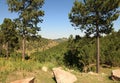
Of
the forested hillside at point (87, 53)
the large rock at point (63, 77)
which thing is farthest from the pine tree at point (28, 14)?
the large rock at point (63, 77)

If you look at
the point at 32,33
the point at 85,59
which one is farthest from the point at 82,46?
the point at 32,33

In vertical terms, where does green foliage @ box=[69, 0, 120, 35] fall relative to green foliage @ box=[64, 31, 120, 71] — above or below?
above

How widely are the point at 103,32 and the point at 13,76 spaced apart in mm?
17212

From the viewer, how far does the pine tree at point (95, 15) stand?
23.0 metres

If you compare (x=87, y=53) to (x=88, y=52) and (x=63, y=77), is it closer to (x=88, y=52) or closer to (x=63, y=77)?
(x=88, y=52)

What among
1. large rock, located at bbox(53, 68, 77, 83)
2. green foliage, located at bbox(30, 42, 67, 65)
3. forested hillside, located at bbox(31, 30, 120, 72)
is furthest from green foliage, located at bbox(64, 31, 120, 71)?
large rock, located at bbox(53, 68, 77, 83)

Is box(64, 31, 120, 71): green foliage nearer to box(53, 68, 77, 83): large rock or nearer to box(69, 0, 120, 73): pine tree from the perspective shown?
box(69, 0, 120, 73): pine tree

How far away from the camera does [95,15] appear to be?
2386 cm

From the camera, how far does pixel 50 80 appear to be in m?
9.52

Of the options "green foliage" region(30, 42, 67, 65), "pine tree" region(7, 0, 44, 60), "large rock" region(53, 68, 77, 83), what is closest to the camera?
"large rock" region(53, 68, 77, 83)

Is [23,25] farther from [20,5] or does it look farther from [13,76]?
[13,76]

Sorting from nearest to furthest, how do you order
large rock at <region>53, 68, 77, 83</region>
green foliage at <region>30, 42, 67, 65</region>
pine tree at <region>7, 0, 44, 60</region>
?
large rock at <region>53, 68, 77, 83</region> → green foliage at <region>30, 42, 67, 65</region> → pine tree at <region>7, 0, 44, 60</region>

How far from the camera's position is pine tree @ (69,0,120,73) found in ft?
75.5

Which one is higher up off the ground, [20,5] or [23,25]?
[20,5]
